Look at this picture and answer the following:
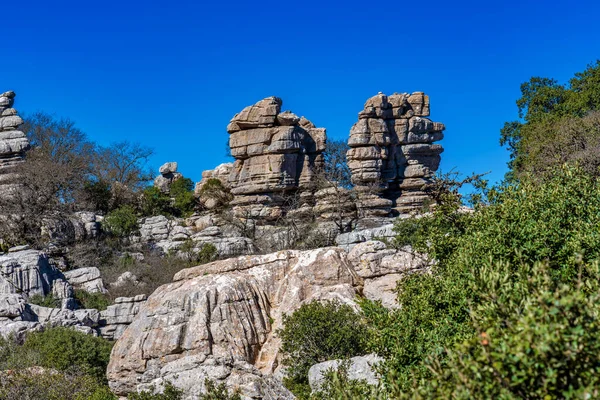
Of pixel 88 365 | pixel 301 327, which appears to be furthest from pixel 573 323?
pixel 88 365

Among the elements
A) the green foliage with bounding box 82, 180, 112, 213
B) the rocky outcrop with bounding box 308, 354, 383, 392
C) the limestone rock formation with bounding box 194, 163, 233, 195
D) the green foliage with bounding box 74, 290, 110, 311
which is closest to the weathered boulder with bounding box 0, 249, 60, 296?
the green foliage with bounding box 74, 290, 110, 311

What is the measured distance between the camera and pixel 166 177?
164 feet

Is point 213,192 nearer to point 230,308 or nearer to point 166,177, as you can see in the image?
point 166,177

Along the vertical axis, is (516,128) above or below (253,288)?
above

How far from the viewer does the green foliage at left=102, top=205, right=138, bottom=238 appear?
37.1m

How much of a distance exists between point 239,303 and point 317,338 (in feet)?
9.47

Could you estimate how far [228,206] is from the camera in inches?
1688

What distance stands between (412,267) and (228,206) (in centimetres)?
2529

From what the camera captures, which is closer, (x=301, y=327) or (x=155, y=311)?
(x=301, y=327)

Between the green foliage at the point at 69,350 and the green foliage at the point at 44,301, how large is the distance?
436 centimetres

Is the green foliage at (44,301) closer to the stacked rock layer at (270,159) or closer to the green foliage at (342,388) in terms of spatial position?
the stacked rock layer at (270,159)

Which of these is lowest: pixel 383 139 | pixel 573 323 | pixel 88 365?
pixel 88 365

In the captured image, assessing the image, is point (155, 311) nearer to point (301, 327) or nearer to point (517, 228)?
point (301, 327)

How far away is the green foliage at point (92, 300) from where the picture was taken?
26.3 m
